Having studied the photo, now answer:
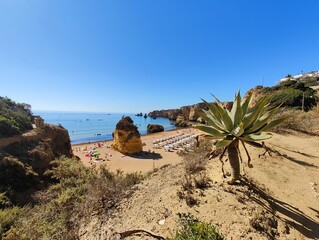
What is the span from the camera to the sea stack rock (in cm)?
2516

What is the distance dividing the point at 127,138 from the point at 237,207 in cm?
2346

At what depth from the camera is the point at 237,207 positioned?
2678 millimetres

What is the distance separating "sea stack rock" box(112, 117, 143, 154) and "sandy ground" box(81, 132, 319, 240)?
2112 centimetres

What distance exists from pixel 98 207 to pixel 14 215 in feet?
10.3

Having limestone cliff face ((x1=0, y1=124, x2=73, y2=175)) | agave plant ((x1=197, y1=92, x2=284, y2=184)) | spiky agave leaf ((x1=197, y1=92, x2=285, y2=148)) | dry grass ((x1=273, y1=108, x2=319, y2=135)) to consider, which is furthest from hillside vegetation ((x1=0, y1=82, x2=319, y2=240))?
limestone cliff face ((x1=0, y1=124, x2=73, y2=175))

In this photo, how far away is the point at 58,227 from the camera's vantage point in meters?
3.42

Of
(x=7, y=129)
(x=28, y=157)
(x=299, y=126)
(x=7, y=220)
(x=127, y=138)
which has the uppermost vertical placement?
(x=299, y=126)

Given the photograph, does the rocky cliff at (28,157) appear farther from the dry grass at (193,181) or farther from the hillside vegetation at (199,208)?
the dry grass at (193,181)

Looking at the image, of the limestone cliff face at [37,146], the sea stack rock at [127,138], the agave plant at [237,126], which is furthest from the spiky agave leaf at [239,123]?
the sea stack rock at [127,138]

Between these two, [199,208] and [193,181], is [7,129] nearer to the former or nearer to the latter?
→ [193,181]

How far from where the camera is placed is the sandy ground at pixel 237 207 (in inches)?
94.7

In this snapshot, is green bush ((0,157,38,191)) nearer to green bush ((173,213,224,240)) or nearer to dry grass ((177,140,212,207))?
dry grass ((177,140,212,207))

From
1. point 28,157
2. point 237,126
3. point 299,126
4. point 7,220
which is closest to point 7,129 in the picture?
point 28,157

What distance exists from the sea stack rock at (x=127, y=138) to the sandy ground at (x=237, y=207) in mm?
21123
